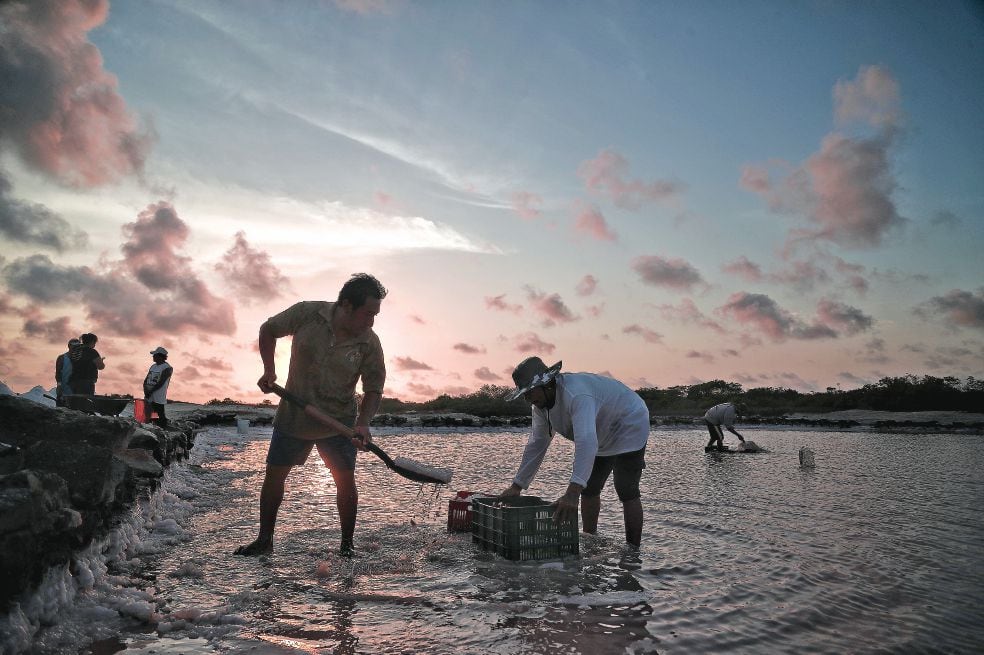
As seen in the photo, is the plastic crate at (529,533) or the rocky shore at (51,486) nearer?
the rocky shore at (51,486)

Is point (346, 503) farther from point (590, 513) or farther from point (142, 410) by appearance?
point (142, 410)

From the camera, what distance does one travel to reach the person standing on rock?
5.74 meters

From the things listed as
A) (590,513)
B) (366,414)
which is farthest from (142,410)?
(590,513)

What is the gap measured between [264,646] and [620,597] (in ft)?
8.93

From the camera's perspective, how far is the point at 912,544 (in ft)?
22.9

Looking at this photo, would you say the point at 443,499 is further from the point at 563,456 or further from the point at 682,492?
the point at 563,456

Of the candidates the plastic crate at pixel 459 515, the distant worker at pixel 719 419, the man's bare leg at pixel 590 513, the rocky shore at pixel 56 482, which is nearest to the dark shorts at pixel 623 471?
the man's bare leg at pixel 590 513

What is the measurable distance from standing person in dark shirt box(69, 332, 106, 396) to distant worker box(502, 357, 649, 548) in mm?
10225

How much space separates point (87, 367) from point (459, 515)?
9436 mm

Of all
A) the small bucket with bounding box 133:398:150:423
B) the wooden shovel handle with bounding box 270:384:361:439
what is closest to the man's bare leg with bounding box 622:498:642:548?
the wooden shovel handle with bounding box 270:384:361:439

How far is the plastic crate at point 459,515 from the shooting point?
714 cm

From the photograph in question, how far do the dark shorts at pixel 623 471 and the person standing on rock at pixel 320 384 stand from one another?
2472 millimetres

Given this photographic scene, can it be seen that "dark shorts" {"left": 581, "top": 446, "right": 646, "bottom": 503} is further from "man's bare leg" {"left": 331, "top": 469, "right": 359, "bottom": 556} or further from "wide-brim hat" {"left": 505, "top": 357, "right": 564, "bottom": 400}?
"man's bare leg" {"left": 331, "top": 469, "right": 359, "bottom": 556}

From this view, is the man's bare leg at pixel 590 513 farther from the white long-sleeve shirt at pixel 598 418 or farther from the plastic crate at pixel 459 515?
the plastic crate at pixel 459 515
